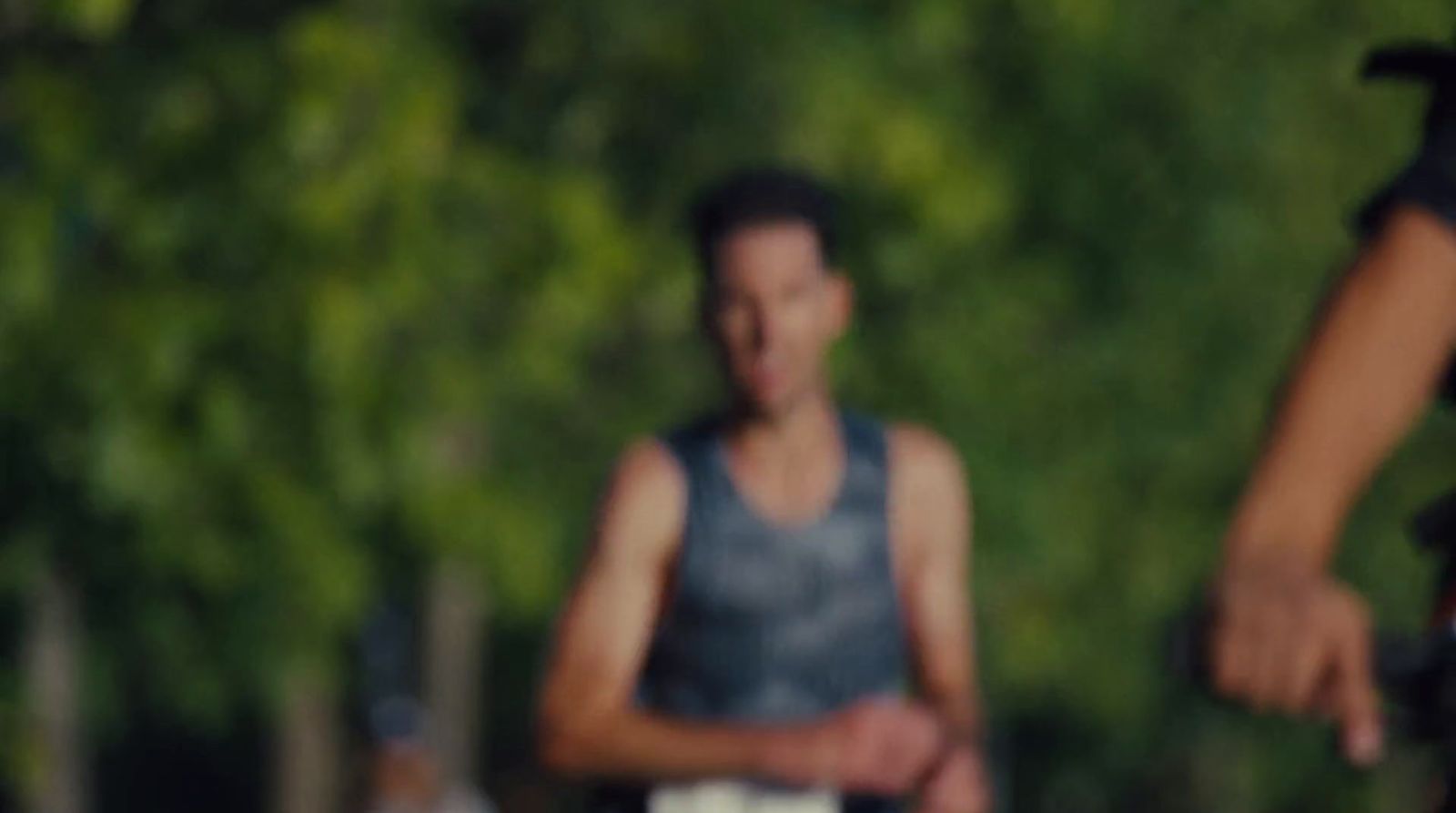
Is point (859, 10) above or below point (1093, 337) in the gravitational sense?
above

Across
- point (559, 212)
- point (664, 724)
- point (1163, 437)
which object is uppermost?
point (664, 724)

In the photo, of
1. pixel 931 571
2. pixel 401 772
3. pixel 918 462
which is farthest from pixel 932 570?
pixel 401 772

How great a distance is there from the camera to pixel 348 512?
16359 mm

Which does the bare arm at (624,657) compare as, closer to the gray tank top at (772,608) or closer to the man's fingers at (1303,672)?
the gray tank top at (772,608)

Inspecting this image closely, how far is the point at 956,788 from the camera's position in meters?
7.50

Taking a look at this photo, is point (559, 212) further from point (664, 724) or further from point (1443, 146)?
point (1443, 146)

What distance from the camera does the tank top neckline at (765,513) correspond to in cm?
802

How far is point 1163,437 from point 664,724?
18.3 metres

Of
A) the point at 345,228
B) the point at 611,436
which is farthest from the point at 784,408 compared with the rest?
the point at 611,436

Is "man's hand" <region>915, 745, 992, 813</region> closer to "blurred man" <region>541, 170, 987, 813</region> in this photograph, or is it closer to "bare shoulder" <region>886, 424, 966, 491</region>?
"blurred man" <region>541, 170, 987, 813</region>

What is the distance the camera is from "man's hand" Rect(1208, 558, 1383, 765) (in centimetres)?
328

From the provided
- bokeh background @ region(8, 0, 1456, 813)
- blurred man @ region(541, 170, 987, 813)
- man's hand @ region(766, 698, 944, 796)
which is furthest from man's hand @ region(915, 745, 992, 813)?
bokeh background @ region(8, 0, 1456, 813)

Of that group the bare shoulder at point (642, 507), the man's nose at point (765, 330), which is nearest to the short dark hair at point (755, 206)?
the man's nose at point (765, 330)

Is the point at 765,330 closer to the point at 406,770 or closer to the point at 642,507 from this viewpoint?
the point at 642,507
